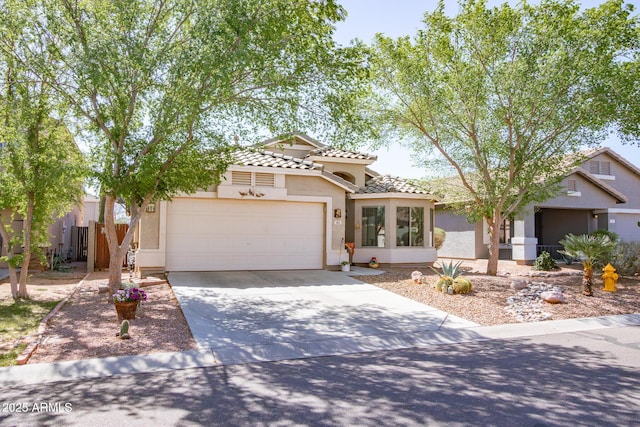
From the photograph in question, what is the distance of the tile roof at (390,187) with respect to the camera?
1711 cm

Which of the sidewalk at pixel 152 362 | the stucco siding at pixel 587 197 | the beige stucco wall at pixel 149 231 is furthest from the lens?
the stucco siding at pixel 587 197

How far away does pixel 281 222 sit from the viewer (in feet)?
50.2

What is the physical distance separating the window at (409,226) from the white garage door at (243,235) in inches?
132

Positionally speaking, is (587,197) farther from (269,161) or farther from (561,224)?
(269,161)

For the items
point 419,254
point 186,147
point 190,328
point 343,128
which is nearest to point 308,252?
point 419,254

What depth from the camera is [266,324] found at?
26.6 ft

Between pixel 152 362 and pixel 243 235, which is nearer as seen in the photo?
pixel 152 362

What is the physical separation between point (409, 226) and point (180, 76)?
1119 centimetres

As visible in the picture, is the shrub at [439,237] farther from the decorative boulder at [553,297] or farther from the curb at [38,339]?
the curb at [38,339]

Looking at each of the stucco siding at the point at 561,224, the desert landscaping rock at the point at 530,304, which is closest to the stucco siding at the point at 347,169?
the desert landscaping rock at the point at 530,304

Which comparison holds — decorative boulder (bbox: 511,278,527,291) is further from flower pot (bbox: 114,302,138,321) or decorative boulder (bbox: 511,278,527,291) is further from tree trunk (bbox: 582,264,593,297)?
flower pot (bbox: 114,302,138,321)

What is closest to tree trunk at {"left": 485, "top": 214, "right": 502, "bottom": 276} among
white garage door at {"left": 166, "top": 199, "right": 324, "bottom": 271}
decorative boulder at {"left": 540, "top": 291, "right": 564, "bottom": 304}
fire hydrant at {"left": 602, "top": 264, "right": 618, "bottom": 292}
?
fire hydrant at {"left": 602, "top": 264, "right": 618, "bottom": 292}

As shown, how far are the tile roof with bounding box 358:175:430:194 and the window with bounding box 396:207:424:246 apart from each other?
0.72 metres

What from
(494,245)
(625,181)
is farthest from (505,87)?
(625,181)
